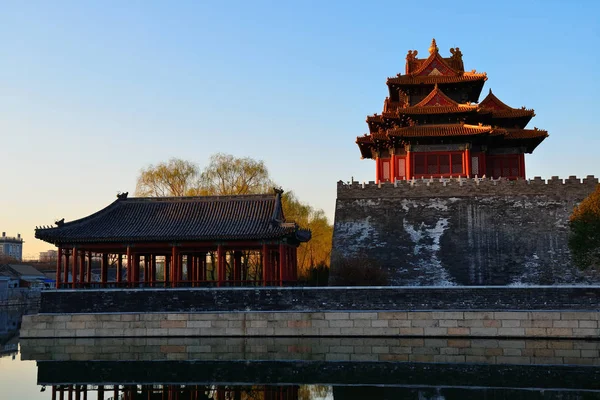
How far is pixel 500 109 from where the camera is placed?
1425 inches

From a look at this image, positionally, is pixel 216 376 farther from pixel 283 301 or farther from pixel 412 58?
pixel 412 58

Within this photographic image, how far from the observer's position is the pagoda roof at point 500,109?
115 ft

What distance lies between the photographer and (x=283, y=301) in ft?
76.5

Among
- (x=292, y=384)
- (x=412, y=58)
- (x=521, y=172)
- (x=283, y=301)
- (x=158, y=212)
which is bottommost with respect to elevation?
(x=292, y=384)

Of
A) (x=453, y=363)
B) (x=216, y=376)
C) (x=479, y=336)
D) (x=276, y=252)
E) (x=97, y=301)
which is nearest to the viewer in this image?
(x=216, y=376)

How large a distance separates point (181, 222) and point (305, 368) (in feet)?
36.0

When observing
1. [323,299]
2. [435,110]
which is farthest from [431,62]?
[323,299]

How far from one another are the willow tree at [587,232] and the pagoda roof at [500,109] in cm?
1115

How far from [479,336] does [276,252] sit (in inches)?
368

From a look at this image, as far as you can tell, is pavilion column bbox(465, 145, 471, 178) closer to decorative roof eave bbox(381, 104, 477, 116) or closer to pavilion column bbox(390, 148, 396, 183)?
decorative roof eave bbox(381, 104, 477, 116)

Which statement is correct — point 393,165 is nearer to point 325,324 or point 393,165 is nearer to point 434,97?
point 434,97

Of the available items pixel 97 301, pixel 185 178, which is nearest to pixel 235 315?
pixel 97 301

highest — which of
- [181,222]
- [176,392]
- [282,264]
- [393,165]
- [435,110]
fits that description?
[435,110]

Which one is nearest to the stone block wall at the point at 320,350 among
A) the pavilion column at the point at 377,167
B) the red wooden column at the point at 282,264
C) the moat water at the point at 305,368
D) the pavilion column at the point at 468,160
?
the moat water at the point at 305,368
